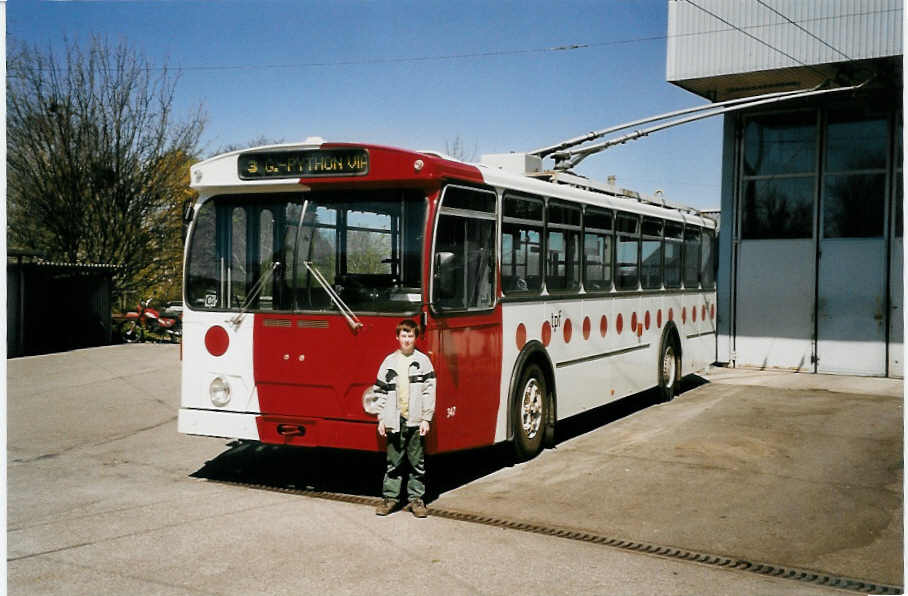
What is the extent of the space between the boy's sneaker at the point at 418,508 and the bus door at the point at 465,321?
529 millimetres

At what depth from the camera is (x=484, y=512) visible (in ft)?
24.1

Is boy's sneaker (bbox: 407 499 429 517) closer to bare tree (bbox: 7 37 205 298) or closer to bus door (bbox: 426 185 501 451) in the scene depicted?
bus door (bbox: 426 185 501 451)

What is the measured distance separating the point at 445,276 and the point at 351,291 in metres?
0.78

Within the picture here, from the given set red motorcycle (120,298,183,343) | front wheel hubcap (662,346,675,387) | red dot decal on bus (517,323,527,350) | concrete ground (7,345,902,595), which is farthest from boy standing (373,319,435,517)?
red motorcycle (120,298,183,343)

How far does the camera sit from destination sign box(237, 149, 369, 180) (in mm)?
7539

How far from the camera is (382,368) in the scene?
7199mm

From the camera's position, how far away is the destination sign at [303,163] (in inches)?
297

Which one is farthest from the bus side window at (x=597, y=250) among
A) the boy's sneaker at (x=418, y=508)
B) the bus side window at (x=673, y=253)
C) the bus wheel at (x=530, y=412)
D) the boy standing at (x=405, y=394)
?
the boy's sneaker at (x=418, y=508)

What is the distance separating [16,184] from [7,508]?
18.7 metres

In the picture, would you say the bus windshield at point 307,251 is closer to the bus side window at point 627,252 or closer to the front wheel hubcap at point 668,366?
the bus side window at point 627,252

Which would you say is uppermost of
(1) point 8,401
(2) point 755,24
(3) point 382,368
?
(2) point 755,24

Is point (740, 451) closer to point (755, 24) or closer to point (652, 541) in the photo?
point (652, 541)

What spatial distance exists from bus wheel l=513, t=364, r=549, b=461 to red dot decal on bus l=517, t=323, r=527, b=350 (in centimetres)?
28

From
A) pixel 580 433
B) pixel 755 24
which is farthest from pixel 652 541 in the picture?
pixel 755 24
